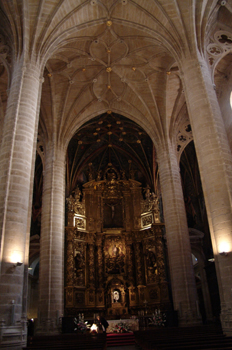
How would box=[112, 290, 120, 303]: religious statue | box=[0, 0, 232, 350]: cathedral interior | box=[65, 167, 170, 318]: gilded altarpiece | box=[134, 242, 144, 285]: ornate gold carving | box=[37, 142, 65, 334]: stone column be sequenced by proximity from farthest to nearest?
box=[134, 242, 144, 285]: ornate gold carving → box=[112, 290, 120, 303]: religious statue → box=[65, 167, 170, 318]: gilded altarpiece → box=[37, 142, 65, 334]: stone column → box=[0, 0, 232, 350]: cathedral interior

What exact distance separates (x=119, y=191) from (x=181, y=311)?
43.1 feet

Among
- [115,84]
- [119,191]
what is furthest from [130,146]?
[115,84]

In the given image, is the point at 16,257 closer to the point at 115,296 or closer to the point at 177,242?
the point at 177,242

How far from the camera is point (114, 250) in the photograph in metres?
24.0

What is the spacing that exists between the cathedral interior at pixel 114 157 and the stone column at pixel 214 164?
0.04m

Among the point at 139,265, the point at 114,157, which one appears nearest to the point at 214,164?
the point at 139,265

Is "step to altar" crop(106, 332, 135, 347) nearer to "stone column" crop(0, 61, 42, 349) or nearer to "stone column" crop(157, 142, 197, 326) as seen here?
"stone column" crop(157, 142, 197, 326)

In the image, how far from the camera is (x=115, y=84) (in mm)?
19781

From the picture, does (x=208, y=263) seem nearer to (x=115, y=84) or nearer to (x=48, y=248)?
(x=48, y=248)

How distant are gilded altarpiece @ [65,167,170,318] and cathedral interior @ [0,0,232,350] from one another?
0.08 metres

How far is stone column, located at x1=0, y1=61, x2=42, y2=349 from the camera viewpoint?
A: 831cm

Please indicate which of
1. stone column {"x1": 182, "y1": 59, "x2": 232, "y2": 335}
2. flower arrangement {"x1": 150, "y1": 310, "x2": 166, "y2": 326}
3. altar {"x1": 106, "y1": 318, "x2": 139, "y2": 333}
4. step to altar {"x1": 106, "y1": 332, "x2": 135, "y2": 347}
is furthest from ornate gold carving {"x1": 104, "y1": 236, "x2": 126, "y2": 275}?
stone column {"x1": 182, "y1": 59, "x2": 232, "y2": 335}

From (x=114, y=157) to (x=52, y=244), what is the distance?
13.0 m

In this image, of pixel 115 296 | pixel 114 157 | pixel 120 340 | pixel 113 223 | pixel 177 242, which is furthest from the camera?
pixel 114 157
